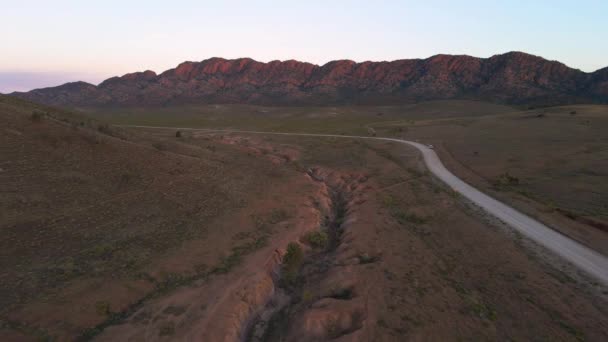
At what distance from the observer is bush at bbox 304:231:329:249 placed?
19656 millimetres

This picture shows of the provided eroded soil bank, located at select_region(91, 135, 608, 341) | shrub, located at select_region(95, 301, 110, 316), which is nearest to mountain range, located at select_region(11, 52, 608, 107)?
eroded soil bank, located at select_region(91, 135, 608, 341)

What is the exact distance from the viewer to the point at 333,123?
10375 centimetres

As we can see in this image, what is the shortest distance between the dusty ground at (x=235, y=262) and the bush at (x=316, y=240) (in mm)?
131

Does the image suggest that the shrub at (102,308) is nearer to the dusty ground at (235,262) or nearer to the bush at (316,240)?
the dusty ground at (235,262)

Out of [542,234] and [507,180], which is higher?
[507,180]

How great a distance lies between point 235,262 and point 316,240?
5284mm

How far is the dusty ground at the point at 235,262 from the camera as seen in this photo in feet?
38.4

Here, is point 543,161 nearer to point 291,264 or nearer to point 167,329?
point 291,264

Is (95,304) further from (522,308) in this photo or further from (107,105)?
(107,105)

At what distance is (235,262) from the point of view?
16453mm

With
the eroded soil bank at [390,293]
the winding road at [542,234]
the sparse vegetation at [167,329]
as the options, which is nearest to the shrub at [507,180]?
the winding road at [542,234]

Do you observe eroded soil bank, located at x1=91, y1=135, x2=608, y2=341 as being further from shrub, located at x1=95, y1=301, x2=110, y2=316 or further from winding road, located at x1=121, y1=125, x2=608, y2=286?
winding road, located at x1=121, y1=125, x2=608, y2=286

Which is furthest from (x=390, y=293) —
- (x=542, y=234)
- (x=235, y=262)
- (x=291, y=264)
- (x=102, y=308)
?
(x=542, y=234)

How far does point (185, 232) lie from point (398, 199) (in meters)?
16.4
